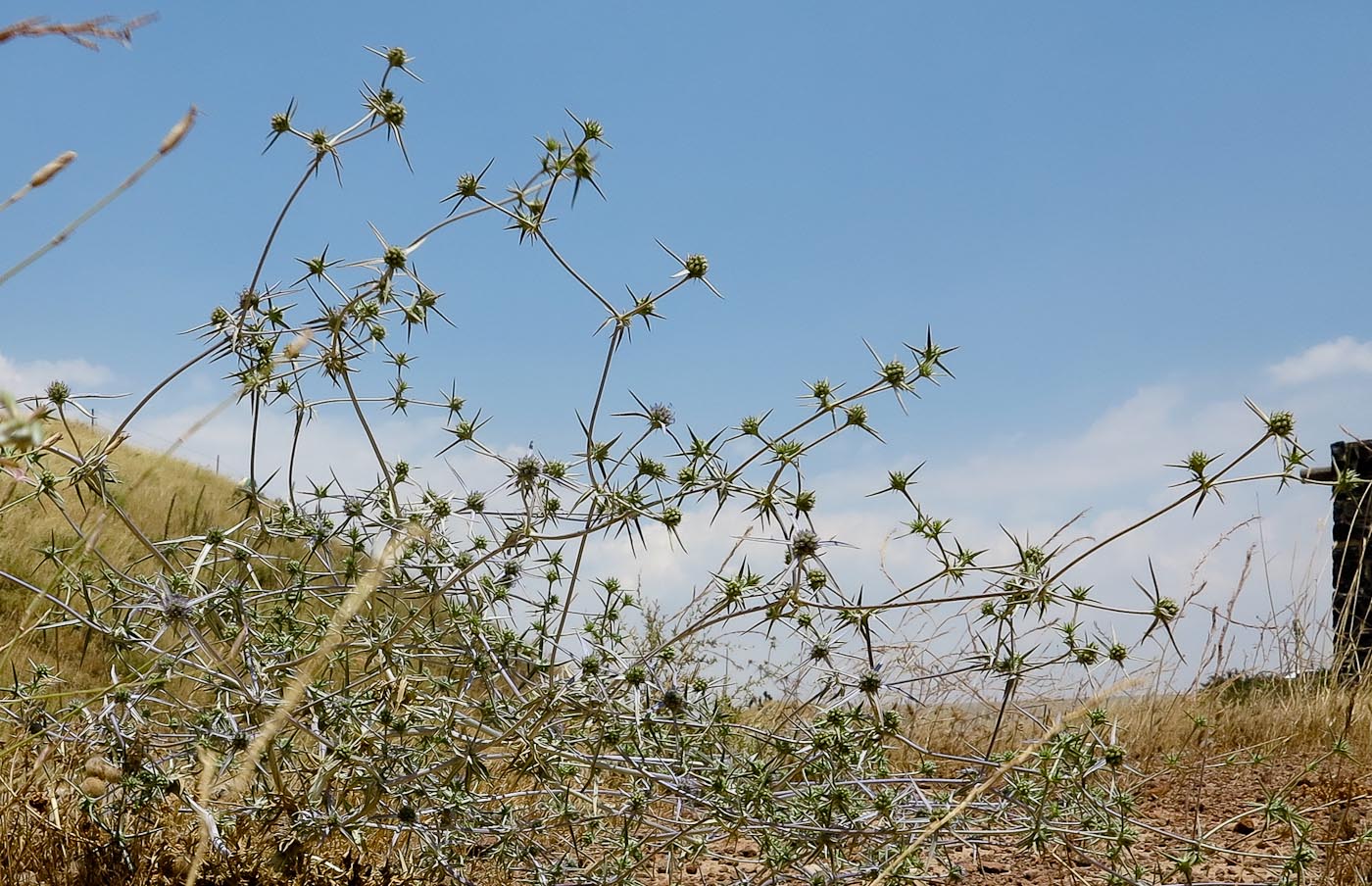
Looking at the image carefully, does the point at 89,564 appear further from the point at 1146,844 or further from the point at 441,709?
the point at 1146,844

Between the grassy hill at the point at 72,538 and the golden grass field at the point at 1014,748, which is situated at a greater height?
the grassy hill at the point at 72,538

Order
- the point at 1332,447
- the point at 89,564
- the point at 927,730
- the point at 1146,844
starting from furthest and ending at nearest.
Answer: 1. the point at 1332,447
2. the point at 927,730
3. the point at 1146,844
4. the point at 89,564

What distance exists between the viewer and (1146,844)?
413 centimetres

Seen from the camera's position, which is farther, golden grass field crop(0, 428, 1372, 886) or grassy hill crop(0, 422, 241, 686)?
grassy hill crop(0, 422, 241, 686)

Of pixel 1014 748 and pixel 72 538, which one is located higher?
pixel 72 538

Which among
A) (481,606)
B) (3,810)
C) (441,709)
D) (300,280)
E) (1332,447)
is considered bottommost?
(3,810)

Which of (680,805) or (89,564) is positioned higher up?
(89,564)

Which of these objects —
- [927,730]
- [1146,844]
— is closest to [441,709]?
[1146,844]

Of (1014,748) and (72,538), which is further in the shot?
(72,538)

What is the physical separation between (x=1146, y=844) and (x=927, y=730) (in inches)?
84.2

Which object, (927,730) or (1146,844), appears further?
(927,730)

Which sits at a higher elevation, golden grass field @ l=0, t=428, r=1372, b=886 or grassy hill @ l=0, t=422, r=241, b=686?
grassy hill @ l=0, t=422, r=241, b=686

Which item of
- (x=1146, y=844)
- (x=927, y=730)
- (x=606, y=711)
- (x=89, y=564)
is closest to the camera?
(x=606, y=711)

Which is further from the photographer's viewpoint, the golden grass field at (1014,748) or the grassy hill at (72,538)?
the grassy hill at (72,538)
